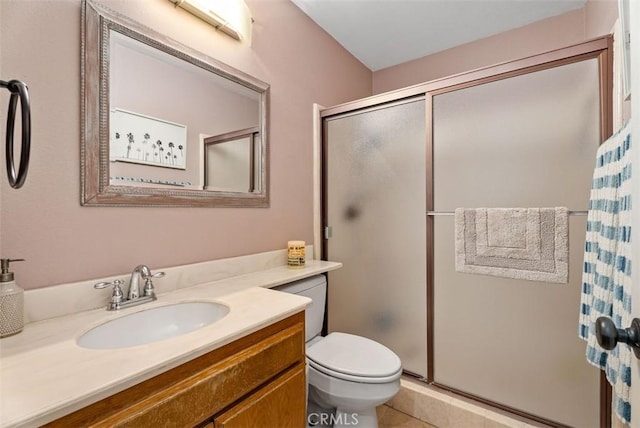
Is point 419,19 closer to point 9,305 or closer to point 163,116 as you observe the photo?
point 163,116

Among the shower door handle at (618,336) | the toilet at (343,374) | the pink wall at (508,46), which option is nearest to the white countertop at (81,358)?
the toilet at (343,374)

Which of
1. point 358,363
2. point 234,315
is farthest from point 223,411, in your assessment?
point 358,363

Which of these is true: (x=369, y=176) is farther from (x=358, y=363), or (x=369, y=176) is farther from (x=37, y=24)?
(x=37, y=24)

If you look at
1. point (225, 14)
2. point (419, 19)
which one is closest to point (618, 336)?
point (225, 14)

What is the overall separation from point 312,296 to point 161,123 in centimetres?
108

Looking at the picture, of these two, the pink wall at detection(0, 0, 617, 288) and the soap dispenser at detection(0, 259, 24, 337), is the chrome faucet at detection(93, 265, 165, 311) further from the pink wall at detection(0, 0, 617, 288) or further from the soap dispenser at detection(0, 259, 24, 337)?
the soap dispenser at detection(0, 259, 24, 337)

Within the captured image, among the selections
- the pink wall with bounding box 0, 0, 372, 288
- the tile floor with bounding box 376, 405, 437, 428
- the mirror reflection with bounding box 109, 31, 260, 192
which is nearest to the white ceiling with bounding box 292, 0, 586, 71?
the pink wall with bounding box 0, 0, 372, 288

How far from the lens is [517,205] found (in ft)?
4.74

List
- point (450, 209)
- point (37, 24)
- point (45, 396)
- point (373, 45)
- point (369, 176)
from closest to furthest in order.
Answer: point (45, 396)
point (37, 24)
point (450, 209)
point (369, 176)
point (373, 45)

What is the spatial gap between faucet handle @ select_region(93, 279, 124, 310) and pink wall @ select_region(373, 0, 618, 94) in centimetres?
235

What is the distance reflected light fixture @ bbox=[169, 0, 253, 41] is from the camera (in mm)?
1294

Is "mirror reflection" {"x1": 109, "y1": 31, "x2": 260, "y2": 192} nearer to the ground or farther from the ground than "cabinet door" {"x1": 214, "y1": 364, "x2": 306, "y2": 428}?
farther from the ground

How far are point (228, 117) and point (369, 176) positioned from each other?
923 millimetres

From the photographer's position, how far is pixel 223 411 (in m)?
0.79
